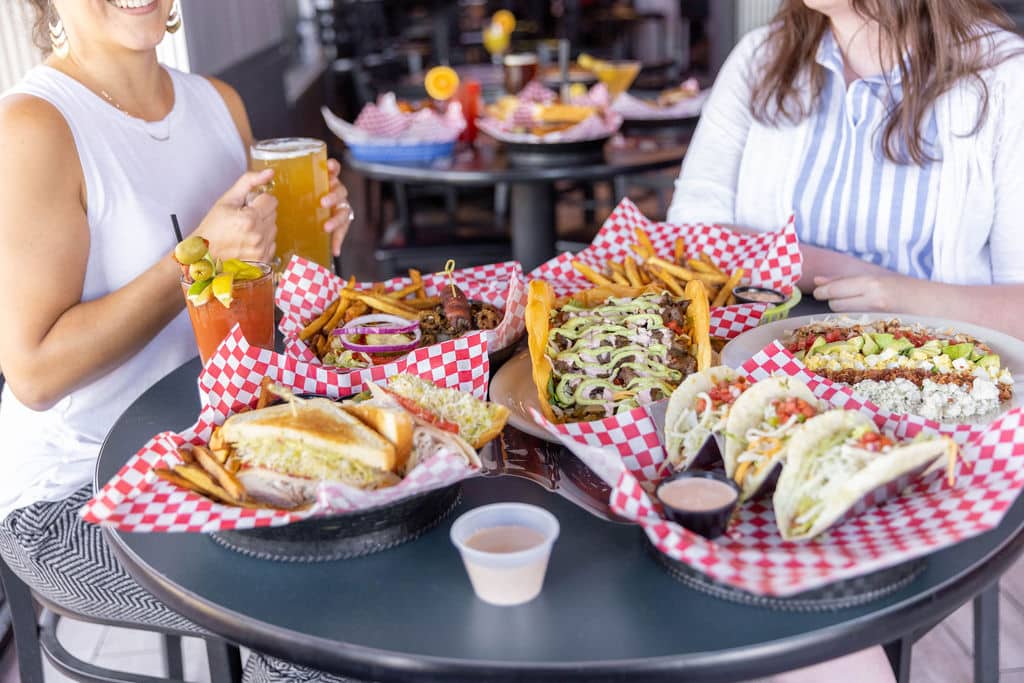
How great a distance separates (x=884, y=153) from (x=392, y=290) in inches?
44.0

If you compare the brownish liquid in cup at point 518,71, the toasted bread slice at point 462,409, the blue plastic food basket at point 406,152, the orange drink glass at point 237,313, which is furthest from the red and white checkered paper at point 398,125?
the toasted bread slice at point 462,409

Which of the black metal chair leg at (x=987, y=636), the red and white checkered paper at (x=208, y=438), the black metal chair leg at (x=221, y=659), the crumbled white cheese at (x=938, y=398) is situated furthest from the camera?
the black metal chair leg at (x=987, y=636)

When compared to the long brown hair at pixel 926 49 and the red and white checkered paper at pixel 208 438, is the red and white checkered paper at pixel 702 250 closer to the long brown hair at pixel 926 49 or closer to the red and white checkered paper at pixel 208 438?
the long brown hair at pixel 926 49

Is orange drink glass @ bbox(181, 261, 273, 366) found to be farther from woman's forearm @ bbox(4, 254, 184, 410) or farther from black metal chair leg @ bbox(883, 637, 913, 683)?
black metal chair leg @ bbox(883, 637, 913, 683)

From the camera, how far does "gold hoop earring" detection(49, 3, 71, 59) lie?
5.82 feet

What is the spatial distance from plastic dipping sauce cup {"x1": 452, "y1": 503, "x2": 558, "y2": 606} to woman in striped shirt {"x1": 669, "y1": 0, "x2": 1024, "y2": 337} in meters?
1.00

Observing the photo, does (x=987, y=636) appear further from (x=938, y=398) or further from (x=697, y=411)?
(x=697, y=411)

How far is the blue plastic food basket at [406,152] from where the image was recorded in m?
3.16

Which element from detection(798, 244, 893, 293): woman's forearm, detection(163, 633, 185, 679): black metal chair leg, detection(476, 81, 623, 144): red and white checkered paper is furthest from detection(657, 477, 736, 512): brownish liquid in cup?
detection(476, 81, 623, 144): red and white checkered paper

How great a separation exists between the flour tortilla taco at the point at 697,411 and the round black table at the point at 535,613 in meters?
0.11

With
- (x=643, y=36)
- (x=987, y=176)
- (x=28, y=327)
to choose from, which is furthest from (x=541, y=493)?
(x=643, y=36)

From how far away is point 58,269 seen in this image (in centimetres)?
157

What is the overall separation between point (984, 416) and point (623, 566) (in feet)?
1.88

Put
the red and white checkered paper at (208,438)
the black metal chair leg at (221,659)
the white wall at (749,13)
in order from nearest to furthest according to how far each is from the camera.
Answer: the red and white checkered paper at (208,438), the black metal chair leg at (221,659), the white wall at (749,13)
